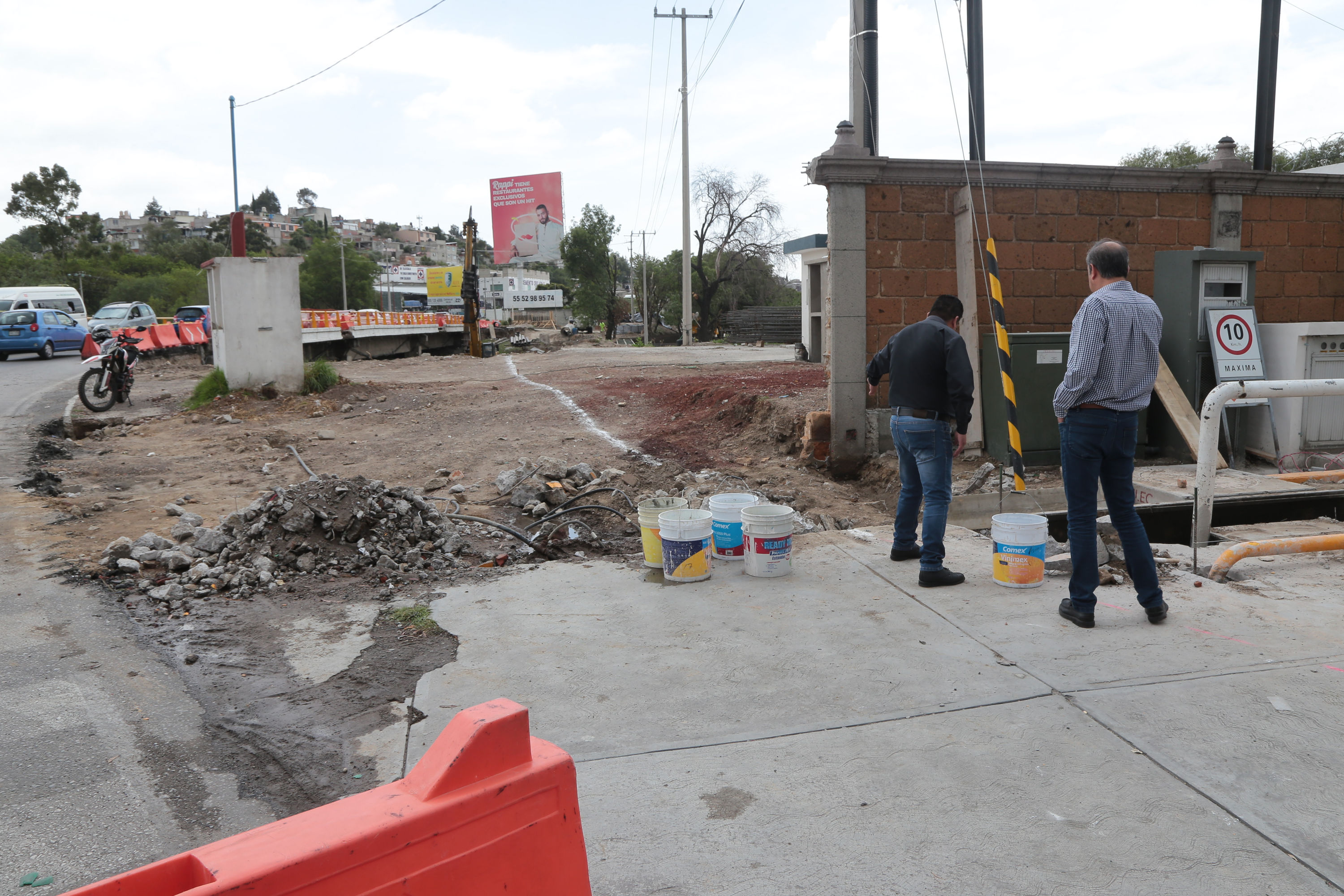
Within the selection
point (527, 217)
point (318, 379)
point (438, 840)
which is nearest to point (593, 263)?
point (527, 217)

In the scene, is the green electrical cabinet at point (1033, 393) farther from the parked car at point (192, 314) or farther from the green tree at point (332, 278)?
the green tree at point (332, 278)

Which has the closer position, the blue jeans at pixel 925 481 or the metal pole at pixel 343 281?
the blue jeans at pixel 925 481

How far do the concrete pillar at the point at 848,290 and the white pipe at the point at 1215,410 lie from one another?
379cm

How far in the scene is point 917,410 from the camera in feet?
18.1

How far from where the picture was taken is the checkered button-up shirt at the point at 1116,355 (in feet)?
14.4

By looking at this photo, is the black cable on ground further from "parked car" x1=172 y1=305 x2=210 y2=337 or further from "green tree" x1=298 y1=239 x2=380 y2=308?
"green tree" x1=298 y1=239 x2=380 y2=308

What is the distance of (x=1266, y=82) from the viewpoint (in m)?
10.9

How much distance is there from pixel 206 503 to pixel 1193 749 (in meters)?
7.71

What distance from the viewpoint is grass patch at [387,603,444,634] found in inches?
186

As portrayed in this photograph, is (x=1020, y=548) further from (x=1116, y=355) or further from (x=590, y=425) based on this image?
(x=590, y=425)

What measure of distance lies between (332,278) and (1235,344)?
9233 centimetres

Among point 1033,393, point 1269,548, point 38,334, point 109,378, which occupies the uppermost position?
point 38,334

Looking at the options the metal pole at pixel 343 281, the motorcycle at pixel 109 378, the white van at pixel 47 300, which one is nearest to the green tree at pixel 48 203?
the metal pole at pixel 343 281

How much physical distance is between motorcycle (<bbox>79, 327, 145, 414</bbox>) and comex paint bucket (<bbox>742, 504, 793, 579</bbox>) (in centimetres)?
1385
